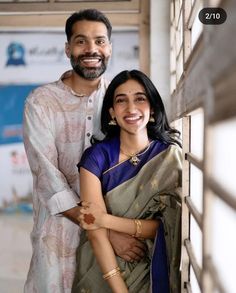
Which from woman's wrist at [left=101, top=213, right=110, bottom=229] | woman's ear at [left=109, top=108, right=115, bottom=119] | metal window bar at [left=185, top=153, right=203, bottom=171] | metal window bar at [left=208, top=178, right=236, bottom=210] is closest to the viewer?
metal window bar at [left=208, top=178, right=236, bottom=210]

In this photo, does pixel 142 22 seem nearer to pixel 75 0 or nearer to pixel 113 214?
pixel 75 0

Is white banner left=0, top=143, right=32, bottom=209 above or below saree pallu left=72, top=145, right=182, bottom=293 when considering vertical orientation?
below

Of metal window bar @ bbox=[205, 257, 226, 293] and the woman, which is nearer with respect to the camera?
metal window bar @ bbox=[205, 257, 226, 293]

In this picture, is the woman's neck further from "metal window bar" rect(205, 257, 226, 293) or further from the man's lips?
"metal window bar" rect(205, 257, 226, 293)

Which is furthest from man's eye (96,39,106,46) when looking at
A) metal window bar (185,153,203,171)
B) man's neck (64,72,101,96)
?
metal window bar (185,153,203,171)

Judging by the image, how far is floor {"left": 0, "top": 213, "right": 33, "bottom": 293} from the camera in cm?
316

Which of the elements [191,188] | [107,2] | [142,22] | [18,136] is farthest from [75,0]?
[191,188]

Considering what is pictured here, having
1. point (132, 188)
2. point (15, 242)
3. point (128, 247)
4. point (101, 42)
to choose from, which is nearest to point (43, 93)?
point (101, 42)

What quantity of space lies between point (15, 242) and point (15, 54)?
118 cm

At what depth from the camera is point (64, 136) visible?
1778 mm

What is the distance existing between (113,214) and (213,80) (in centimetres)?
86

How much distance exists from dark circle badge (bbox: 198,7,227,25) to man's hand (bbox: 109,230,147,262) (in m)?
0.87

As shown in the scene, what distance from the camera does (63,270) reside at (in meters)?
1.76

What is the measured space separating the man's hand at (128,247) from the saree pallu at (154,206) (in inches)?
0.7
